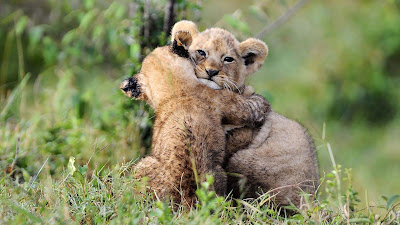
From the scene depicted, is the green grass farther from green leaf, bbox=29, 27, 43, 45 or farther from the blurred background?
green leaf, bbox=29, 27, 43, 45

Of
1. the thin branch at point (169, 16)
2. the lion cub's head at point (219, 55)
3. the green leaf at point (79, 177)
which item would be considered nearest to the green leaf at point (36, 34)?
the thin branch at point (169, 16)

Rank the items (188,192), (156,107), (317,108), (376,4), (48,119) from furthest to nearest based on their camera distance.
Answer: (376,4) → (317,108) → (48,119) → (156,107) → (188,192)

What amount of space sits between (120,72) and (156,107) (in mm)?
2586

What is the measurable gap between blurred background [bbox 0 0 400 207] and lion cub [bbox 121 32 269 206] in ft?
4.71

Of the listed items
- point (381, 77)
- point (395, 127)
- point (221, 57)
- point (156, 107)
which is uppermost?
point (221, 57)

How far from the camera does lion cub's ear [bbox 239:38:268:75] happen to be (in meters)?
5.26

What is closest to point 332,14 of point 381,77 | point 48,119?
point 381,77

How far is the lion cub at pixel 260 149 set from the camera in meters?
4.68

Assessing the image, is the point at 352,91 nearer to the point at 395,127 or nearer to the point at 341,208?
the point at 395,127

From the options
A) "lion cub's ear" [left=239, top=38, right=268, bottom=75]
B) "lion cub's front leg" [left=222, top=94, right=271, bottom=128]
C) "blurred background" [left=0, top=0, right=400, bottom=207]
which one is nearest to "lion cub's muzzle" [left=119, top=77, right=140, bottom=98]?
"lion cub's front leg" [left=222, top=94, right=271, bottom=128]

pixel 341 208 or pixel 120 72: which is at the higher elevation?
pixel 120 72

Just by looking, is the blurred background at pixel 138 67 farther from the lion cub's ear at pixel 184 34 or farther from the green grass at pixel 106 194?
the lion cub's ear at pixel 184 34

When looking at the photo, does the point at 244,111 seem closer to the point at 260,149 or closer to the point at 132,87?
the point at 260,149

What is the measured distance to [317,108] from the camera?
427 inches
